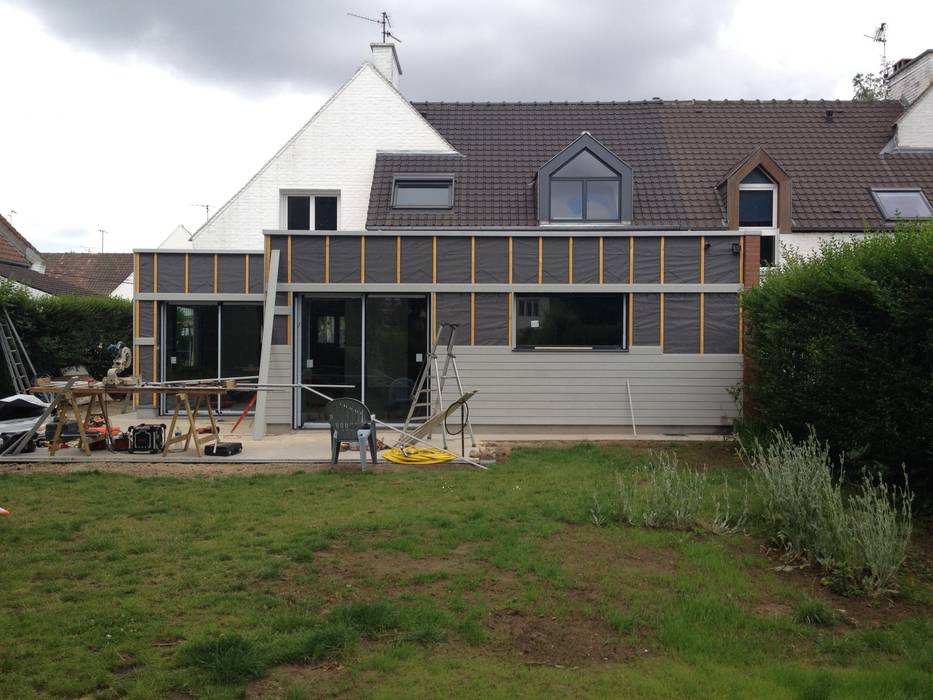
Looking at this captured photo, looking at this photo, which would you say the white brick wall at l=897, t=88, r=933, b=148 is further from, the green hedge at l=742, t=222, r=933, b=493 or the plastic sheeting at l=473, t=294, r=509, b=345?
the green hedge at l=742, t=222, r=933, b=493

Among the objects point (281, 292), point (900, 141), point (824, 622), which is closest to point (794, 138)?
point (900, 141)

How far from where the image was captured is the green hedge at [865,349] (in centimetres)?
→ 703

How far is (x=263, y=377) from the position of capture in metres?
12.8

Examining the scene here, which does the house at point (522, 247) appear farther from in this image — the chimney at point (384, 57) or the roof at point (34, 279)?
the roof at point (34, 279)

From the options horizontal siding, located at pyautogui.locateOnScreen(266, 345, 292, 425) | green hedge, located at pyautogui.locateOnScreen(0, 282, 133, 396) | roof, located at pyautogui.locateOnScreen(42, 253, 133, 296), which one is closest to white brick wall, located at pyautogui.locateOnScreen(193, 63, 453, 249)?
green hedge, located at pyautogui.locateOnScreen(0, 282, 133, 396)

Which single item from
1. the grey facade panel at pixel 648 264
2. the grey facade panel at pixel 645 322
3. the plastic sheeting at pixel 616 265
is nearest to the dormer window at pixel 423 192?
the plastic sheeting at pixel 616 265

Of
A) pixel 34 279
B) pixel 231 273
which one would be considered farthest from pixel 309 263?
pixel 34 279

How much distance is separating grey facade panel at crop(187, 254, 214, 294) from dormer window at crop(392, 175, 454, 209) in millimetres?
5066

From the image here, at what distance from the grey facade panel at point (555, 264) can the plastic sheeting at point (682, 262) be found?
5.53ft

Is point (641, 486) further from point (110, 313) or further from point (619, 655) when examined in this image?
point (110, 313)

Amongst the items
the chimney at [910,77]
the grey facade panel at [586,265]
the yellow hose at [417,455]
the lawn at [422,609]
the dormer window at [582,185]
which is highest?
the chimney at [910,77]

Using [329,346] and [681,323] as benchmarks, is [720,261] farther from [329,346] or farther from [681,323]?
[329,346]

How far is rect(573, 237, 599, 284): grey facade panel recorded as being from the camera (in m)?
13.4

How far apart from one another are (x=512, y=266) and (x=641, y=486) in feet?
19.3
